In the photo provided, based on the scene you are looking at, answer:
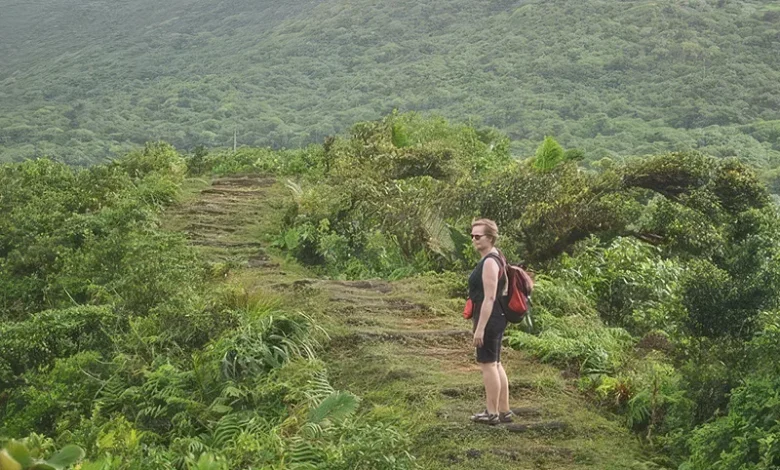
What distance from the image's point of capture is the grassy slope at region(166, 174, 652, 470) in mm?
5723

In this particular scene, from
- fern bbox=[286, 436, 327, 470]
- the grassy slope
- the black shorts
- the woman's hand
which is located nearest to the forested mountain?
the grassy slope

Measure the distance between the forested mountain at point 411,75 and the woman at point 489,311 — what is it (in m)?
36.5

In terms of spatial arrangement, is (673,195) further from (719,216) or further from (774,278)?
(774,278)

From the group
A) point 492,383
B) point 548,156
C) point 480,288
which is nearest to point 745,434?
point 492,383

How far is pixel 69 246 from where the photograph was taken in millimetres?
11570

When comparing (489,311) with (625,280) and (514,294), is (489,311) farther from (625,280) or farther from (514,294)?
(625,280)

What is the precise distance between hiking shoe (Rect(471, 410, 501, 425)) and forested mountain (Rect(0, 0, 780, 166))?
120ft

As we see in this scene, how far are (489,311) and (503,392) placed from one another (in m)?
0.67

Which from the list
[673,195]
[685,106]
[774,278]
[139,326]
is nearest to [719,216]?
[673,195]

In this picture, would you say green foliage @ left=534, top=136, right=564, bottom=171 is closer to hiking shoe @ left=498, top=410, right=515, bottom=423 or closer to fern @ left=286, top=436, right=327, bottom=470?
hiking shoe @ left=498, top=410, right=515, bottom=423

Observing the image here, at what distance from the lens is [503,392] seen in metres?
6.12

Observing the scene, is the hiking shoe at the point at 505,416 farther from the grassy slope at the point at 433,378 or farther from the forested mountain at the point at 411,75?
the forested mountain at the point at 411,75

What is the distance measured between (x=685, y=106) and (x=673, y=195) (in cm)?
5105

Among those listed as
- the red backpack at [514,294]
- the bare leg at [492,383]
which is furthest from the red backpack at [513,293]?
the bare leg at [492,383]
